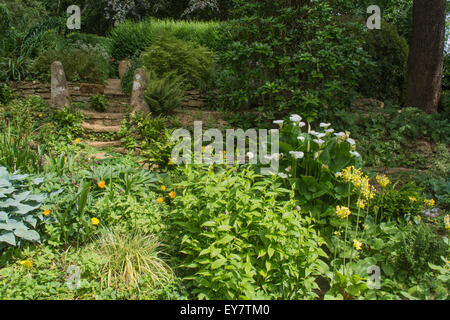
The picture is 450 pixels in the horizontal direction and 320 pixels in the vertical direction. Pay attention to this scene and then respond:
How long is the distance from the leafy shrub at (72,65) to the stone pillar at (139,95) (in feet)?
5.45

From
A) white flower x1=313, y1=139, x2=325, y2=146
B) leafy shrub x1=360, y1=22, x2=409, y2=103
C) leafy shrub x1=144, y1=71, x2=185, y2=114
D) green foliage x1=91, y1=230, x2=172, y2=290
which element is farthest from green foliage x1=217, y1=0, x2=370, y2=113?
green foliage x1=91, y1=230, x2=172, y2=290

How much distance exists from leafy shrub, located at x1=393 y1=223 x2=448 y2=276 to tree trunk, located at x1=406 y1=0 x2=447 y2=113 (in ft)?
15.3

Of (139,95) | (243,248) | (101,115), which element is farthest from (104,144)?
(243,248)

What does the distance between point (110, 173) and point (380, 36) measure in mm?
6939

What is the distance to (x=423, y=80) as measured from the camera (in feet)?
21.1

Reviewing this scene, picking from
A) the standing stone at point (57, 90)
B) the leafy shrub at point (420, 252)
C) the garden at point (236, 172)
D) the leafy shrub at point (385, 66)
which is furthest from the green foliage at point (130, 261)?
the leafy shrub at point (385, 66)

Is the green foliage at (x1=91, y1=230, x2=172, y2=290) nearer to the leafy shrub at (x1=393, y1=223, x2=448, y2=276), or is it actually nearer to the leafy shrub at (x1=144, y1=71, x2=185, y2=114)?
the leafy shrub at (x1=393, y1=223, x2=448, y2=276)

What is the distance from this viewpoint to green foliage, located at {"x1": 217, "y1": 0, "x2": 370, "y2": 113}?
16.3 ft

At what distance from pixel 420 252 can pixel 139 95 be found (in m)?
4.66

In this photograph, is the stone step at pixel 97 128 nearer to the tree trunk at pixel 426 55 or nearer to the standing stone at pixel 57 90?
the standing stone at pixel 57 90

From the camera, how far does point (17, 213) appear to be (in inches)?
111

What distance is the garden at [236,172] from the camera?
2539 mm
